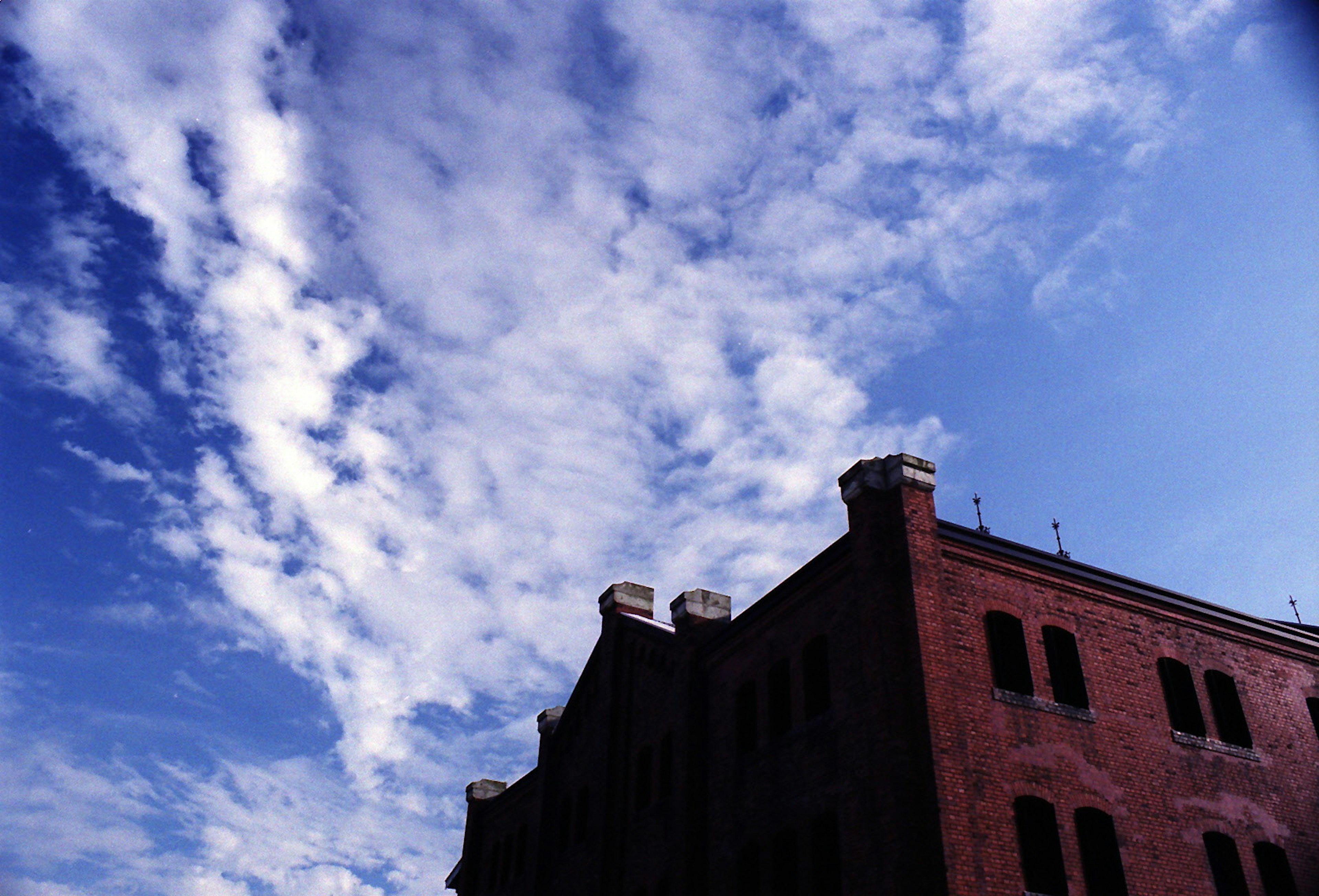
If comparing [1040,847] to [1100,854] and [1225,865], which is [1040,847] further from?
[1225,865]

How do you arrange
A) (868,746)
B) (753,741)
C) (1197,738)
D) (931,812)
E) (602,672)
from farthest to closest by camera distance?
(602,672) → (753,741) → (1197,738) → (868,746) → (931,812)

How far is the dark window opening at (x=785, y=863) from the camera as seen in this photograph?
664 inches

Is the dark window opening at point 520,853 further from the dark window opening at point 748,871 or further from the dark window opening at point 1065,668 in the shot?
the dark window opening at point 1065,668

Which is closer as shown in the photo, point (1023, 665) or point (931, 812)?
point (931, 812)

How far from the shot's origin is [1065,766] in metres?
16.1

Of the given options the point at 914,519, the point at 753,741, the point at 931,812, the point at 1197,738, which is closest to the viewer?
the point at 931,812

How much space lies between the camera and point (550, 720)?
96.0 feet

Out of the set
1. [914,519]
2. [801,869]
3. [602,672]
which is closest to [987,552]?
[914,519]

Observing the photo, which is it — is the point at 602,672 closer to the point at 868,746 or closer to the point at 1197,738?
the point at 868,746

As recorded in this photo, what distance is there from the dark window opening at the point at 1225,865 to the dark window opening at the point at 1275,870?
51cm

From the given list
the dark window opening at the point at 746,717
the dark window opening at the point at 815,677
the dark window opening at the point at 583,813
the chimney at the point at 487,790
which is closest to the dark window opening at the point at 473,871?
the chimney at the point at 487,790

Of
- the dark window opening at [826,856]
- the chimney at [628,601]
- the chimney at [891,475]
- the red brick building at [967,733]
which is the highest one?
the chimney at [628,601]

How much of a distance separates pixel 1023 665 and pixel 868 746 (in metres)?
3.56

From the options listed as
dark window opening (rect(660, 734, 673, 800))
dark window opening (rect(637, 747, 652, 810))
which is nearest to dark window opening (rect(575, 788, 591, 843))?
dark window opening (rect(637, 747, 652, 810))
